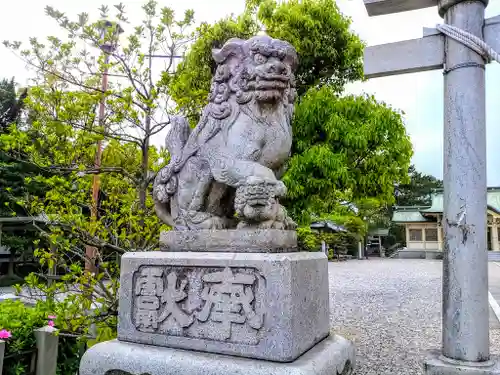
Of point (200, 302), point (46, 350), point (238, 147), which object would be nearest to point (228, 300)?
point (200, 302)

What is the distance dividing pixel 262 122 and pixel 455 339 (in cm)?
159

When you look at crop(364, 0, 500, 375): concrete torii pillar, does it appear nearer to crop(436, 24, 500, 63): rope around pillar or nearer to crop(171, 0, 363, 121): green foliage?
crop(436, 24, 500, 63): rope around pillar

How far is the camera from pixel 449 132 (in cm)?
221

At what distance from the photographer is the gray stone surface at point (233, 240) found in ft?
6.84

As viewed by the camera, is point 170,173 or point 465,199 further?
point 170,173

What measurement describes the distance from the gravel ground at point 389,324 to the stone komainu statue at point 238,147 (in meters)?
2.27

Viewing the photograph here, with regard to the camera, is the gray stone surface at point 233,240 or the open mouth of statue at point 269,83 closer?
the gray stone surface at point 233,240

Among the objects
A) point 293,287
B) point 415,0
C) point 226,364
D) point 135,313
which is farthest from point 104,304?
point 415,0

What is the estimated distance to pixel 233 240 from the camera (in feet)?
7.05

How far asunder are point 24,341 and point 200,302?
2.07 meters

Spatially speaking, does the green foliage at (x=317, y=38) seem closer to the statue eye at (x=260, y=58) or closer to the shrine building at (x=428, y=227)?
the statue eye at (x=260, y=58)

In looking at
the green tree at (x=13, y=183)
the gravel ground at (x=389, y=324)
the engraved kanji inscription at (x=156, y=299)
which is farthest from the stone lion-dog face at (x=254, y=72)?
the green tree at (x=13, y=183)

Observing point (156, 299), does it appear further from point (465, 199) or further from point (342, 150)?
point (342, 150)

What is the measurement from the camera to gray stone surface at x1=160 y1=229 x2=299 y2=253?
209 centimetres
